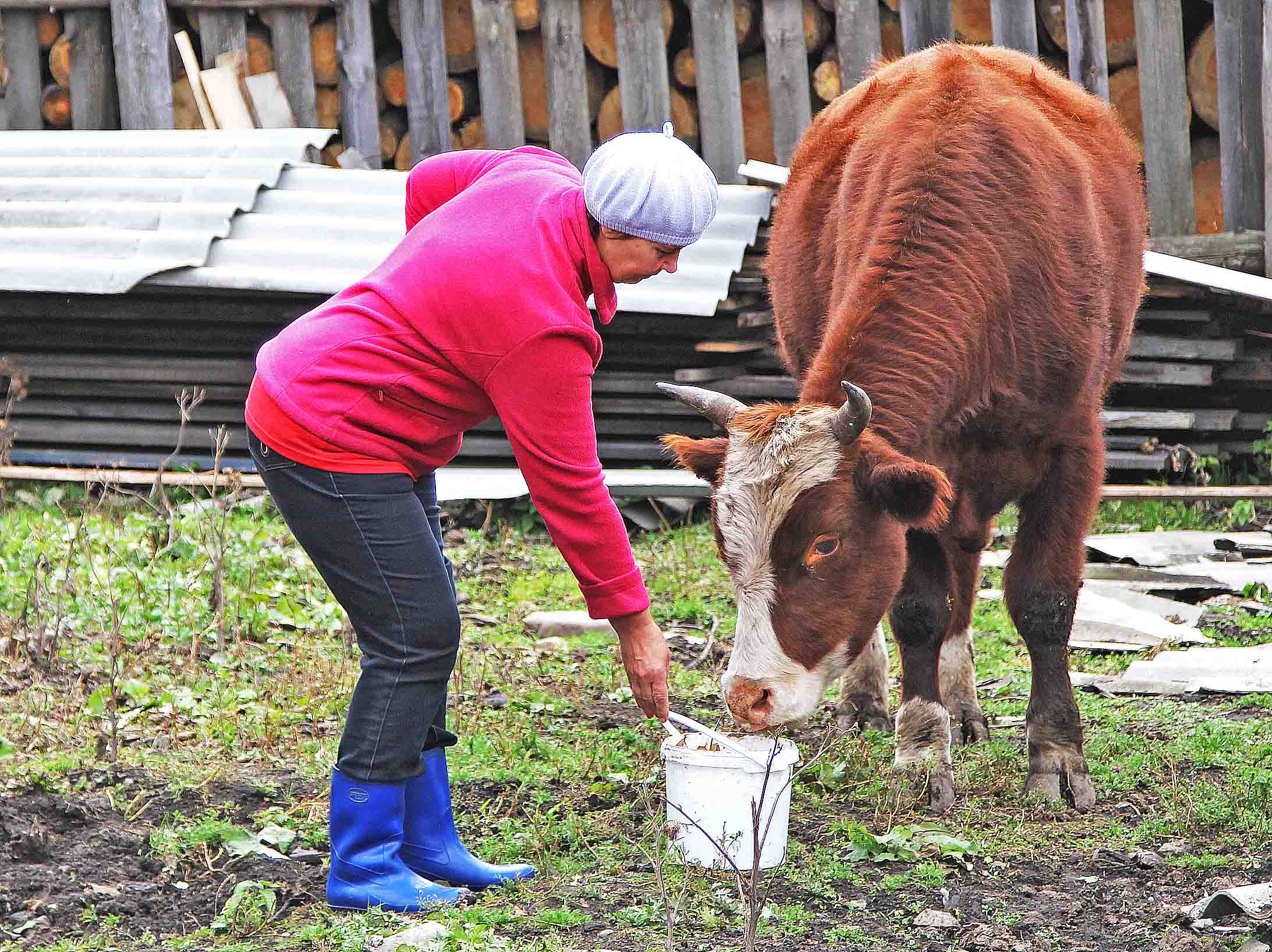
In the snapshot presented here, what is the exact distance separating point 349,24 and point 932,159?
5.87m

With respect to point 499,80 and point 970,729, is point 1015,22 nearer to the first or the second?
point 499,80

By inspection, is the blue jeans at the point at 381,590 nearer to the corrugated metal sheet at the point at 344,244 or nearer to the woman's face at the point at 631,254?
the woman's face at the point at 631,254

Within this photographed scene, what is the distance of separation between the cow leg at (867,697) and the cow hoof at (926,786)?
79cm

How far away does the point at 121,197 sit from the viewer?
30.3ft

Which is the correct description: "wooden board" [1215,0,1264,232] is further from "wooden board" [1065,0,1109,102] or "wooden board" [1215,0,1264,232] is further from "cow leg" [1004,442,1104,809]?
"cow leg" [1004,442,1104,809]

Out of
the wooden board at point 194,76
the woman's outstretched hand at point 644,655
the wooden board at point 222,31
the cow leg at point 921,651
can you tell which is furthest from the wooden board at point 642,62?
the woman's outstretched hand at point 644,655

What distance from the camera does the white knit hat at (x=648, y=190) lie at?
3.36 m

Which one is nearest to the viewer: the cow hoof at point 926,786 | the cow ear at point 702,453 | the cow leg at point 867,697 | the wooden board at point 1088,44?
the cow ear at point 702,453

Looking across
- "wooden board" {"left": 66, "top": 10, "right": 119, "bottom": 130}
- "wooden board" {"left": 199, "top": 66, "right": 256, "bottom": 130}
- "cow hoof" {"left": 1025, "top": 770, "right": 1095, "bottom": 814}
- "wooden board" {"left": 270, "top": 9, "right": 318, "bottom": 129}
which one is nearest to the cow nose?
"cow hoof" {"left": 1025, "top": 770, "right": 1095, "bottom": 814}

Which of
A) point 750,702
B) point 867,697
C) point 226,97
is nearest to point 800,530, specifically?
point 750,702

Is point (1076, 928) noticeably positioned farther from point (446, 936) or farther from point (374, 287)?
point (374, 287)

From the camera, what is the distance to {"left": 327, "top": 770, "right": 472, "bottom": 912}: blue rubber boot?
3775 mm

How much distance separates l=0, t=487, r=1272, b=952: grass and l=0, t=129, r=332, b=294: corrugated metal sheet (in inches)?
77.5

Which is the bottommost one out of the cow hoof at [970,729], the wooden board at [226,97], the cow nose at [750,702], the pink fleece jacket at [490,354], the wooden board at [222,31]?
the cow hoof at [970,729]
